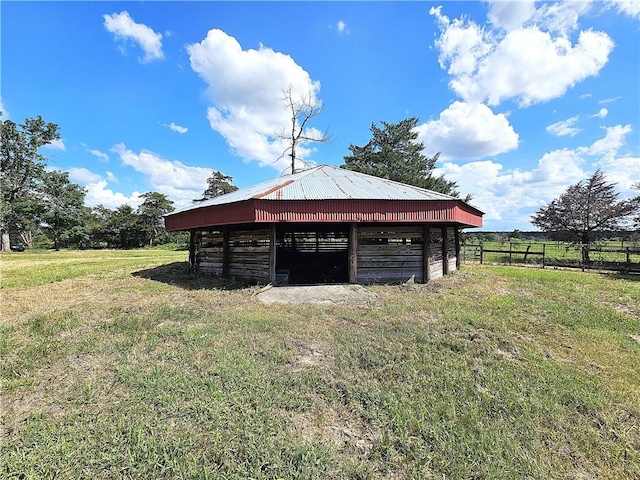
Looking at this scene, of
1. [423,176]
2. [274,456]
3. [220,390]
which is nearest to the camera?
[274,456]

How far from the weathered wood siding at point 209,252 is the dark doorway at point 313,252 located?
2.68 m

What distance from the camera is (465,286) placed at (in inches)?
346

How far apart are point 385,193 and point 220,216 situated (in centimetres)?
509

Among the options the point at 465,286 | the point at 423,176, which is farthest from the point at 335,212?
the point at 423,176

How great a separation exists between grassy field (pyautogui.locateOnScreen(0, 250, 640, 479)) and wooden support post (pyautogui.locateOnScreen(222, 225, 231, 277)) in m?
3.77

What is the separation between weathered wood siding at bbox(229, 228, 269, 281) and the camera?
899 cm

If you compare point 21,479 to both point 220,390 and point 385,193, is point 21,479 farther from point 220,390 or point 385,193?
point 385,193

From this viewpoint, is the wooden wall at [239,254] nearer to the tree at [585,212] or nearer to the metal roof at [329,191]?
the metal roof at [329,191]

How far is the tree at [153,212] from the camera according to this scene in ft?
136

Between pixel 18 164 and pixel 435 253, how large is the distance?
41.2 metres

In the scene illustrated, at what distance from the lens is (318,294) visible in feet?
24.5

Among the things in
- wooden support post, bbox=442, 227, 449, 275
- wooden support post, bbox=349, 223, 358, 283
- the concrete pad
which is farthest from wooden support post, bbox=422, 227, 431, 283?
the concrete pad

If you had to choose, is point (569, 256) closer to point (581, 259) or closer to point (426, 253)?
point (581, 259)

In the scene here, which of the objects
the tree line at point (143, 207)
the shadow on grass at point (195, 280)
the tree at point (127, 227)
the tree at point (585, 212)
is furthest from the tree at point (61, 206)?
the tree at point (585, 212)
